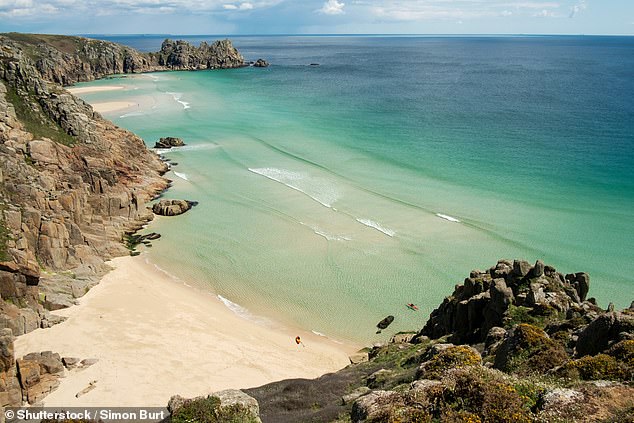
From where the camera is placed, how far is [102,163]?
51969 mm

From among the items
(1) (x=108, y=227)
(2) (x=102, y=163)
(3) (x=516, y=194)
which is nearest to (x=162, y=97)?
(2) (x=102, y=163)

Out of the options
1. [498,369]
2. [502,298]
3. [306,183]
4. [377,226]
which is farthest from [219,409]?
[306,183]

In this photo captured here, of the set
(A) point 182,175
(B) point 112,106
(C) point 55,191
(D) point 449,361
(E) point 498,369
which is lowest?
(A) point 182,175

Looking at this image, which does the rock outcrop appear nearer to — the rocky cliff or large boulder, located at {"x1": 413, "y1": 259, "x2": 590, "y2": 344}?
the rocky cliff

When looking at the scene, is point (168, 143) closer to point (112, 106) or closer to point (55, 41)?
point (112, 106)

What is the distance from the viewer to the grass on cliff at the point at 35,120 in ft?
165

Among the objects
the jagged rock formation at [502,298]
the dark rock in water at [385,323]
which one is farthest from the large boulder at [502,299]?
the dark rock in water at [385,323]

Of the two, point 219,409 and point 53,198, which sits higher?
point 53,198

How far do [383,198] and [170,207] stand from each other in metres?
24.5

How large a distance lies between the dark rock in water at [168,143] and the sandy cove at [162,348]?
45609 mm

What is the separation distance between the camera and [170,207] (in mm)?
53406

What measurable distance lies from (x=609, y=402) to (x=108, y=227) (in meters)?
42.8

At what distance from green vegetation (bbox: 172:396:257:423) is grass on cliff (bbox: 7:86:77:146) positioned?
42269 millimetres

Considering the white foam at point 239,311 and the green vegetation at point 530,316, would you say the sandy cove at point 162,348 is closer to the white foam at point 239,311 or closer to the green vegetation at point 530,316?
the white foam at point 239,311
